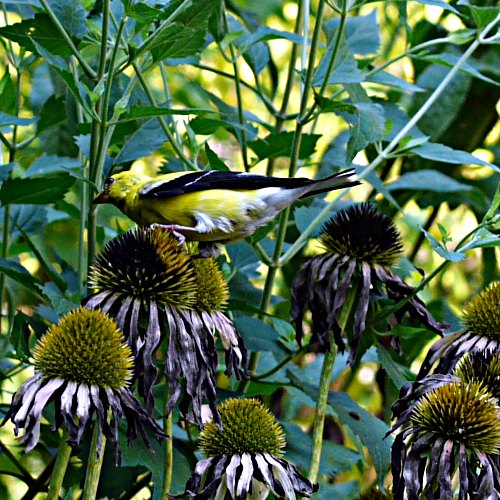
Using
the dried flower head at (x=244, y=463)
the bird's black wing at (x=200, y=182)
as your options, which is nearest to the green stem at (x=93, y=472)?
the dried flower head at (x=244, y=463)

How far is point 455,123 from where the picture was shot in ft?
9.73

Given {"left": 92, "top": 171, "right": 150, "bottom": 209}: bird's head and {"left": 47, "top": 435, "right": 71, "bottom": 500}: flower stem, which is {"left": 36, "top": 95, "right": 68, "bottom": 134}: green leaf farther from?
{"left": 47, "top": 435, "right": 71, "bottom": 500}: flower stem

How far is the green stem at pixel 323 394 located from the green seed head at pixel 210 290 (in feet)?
0.82

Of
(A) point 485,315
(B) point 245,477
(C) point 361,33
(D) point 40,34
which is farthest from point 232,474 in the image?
(C) point 361,33

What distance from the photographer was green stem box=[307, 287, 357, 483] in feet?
5.38

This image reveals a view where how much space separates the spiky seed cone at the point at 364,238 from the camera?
1.83 metres

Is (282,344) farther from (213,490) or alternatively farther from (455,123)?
(455,123)

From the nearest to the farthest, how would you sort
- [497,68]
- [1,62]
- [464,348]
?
[464,348] → [497,68] → [1,62]

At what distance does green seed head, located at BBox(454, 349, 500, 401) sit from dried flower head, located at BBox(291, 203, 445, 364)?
220mm

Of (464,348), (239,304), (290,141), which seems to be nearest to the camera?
(464,348)

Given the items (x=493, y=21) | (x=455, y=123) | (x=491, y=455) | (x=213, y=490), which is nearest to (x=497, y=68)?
(x=455, y=123)

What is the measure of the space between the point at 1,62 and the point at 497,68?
1.76 m

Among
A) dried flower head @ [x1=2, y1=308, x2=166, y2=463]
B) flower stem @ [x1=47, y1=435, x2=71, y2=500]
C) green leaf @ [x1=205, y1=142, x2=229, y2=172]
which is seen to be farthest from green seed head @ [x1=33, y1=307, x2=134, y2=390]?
green leaf @ [x1=205, y1=142, x2=229, y2=172]

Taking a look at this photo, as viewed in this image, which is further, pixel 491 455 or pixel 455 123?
pixel 455 123
